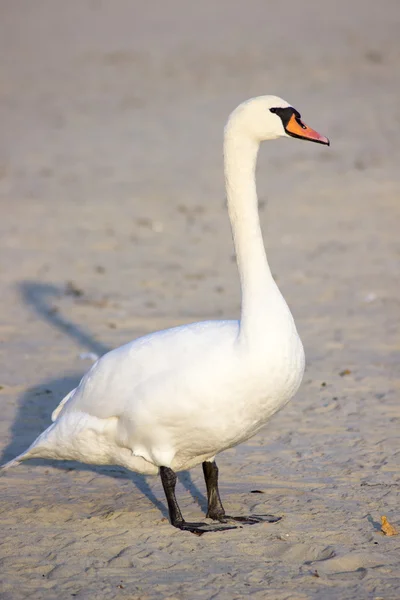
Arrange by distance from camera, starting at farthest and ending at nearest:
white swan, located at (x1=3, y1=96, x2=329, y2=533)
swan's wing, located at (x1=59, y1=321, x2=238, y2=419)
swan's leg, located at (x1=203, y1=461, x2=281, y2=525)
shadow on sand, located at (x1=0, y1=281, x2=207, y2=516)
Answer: shadow on sand, located at (x1=0, y1=281, x2=207, y2=516)
swan's leg, located at (x1=203, y1=461, x2=281, y2=525)
swan's wing, located at (x1=59, y1=321, x2=238, y2=419)
white swan, located at (x1=3, y1=96, x2=329, y2=533)

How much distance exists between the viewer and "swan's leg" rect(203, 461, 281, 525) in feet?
18.2

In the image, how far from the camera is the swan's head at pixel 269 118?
212 inches

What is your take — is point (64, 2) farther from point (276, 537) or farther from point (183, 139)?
point (276, 537)

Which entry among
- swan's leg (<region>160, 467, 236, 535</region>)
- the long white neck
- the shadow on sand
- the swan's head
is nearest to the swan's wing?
the long white neck

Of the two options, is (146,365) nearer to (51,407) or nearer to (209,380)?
(209,380)

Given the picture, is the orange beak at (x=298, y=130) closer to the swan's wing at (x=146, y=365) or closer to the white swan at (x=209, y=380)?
the white swan at (x=209, y=380)

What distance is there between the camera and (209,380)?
5055 millimetres

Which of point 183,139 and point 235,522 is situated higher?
point 183,139

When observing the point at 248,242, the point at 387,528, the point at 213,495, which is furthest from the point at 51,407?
the point at 387,528

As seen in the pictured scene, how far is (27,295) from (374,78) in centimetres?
1268

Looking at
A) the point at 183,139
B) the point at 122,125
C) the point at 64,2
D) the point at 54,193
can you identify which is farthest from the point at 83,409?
the point at 64,2

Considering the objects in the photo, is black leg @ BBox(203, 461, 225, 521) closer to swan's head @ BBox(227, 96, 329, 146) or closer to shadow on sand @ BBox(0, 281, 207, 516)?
shadow on sand @ BBox(0, 281, 207, 516)

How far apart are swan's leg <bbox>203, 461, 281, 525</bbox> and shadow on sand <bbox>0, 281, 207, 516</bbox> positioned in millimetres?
251

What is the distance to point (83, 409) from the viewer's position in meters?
5.70
